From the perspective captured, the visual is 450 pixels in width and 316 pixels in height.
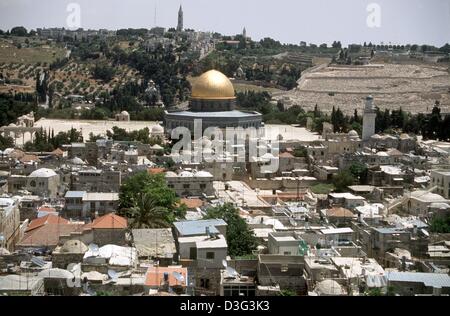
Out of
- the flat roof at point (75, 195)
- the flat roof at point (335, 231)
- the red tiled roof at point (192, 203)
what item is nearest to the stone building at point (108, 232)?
the flat roof at point (75, 195)

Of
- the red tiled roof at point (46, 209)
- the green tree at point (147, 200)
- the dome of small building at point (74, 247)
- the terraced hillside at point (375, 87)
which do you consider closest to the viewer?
the dome of small building at point (74, 247)

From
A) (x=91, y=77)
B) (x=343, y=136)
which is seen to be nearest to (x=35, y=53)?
(x=91, y=77)

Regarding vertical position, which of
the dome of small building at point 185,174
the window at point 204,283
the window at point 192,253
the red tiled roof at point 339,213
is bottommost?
the red tiled roof at point 339,213

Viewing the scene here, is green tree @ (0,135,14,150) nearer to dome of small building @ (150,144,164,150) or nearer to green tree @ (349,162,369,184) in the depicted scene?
dome of small building @ (150,144,164,150)

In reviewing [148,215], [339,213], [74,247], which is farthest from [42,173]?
[74,247]

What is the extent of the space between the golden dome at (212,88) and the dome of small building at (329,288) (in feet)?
41.0

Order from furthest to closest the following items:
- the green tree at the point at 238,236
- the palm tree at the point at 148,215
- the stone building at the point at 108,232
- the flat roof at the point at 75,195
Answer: the flat roof at the point at 75,195
the palm tree at the point at 148,215
the stone building at the point at 108,232
the green tree at the point at 238,236

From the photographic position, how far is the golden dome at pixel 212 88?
1844 cm

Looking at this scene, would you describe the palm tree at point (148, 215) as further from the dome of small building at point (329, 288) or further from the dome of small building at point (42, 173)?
the dome of small building at point (329, 288)

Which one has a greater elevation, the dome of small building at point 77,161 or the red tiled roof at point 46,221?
the dome of small building at point 77,161

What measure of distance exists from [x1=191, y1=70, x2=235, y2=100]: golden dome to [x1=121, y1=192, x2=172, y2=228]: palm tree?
371 inches

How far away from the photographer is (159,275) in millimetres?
6047

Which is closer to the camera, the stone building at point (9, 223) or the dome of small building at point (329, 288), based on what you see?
the dome of small building at point (329, 288)
